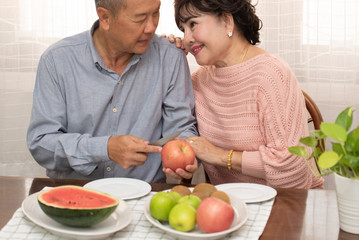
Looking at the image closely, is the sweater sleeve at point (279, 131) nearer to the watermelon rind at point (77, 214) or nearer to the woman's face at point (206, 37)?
the woman's face at point (206, 37)

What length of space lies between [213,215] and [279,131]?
807mm

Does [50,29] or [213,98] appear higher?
[50,29]

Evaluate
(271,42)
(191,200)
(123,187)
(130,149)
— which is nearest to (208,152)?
(130,149)

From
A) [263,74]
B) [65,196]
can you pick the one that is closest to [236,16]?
[263,74]

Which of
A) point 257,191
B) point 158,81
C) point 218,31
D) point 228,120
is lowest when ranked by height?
point 257,191

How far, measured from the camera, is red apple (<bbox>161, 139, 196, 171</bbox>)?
1.66 meters

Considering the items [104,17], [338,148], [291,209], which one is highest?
[104,17]

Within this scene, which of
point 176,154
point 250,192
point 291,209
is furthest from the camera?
point 176,154

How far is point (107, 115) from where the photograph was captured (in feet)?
6.54

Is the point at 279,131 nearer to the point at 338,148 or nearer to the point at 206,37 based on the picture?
the point at 206,37

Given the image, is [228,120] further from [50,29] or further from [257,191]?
[50,29]

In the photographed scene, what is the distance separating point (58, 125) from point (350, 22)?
147 cm

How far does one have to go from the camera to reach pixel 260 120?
191cm

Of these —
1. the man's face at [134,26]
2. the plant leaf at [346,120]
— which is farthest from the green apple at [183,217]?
the man's face at [134,26]
